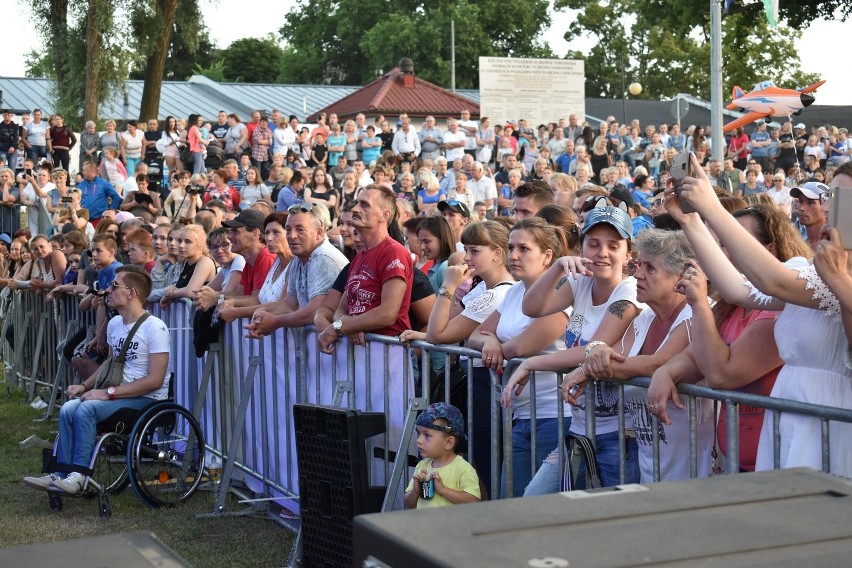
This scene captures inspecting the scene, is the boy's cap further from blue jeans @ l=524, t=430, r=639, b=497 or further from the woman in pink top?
the woman in pink top

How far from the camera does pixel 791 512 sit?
1879 millimetres

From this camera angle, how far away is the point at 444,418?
5.15 metres

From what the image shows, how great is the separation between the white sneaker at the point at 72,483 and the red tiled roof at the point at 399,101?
3908 cm

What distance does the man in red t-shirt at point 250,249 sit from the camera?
8.30 metres

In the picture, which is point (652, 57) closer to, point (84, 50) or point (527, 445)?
point (84, 50)

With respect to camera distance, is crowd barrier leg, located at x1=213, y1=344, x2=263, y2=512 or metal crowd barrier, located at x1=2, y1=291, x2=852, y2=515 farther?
crowd barrier leg, located at x1=213, y1=344, x2=263, y2=512

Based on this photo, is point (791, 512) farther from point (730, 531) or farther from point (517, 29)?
point (517, 29)

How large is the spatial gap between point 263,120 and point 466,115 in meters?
4.94

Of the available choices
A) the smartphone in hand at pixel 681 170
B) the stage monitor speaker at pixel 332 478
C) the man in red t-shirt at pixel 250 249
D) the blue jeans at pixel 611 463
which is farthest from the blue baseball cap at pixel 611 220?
the man in red t-shirt at pixel 250 249

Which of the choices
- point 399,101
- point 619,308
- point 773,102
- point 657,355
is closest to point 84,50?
point 399,101

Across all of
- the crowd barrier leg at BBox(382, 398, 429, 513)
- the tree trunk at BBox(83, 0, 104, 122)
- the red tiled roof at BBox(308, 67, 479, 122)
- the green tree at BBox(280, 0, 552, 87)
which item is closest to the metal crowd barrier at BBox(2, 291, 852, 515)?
the crowd barrier leg at BBox(382, 398, 429, 513)

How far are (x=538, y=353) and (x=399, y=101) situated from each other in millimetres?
43245

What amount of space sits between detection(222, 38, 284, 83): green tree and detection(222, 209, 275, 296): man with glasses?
82192 millimetres

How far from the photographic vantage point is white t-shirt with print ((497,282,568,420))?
197 inches
